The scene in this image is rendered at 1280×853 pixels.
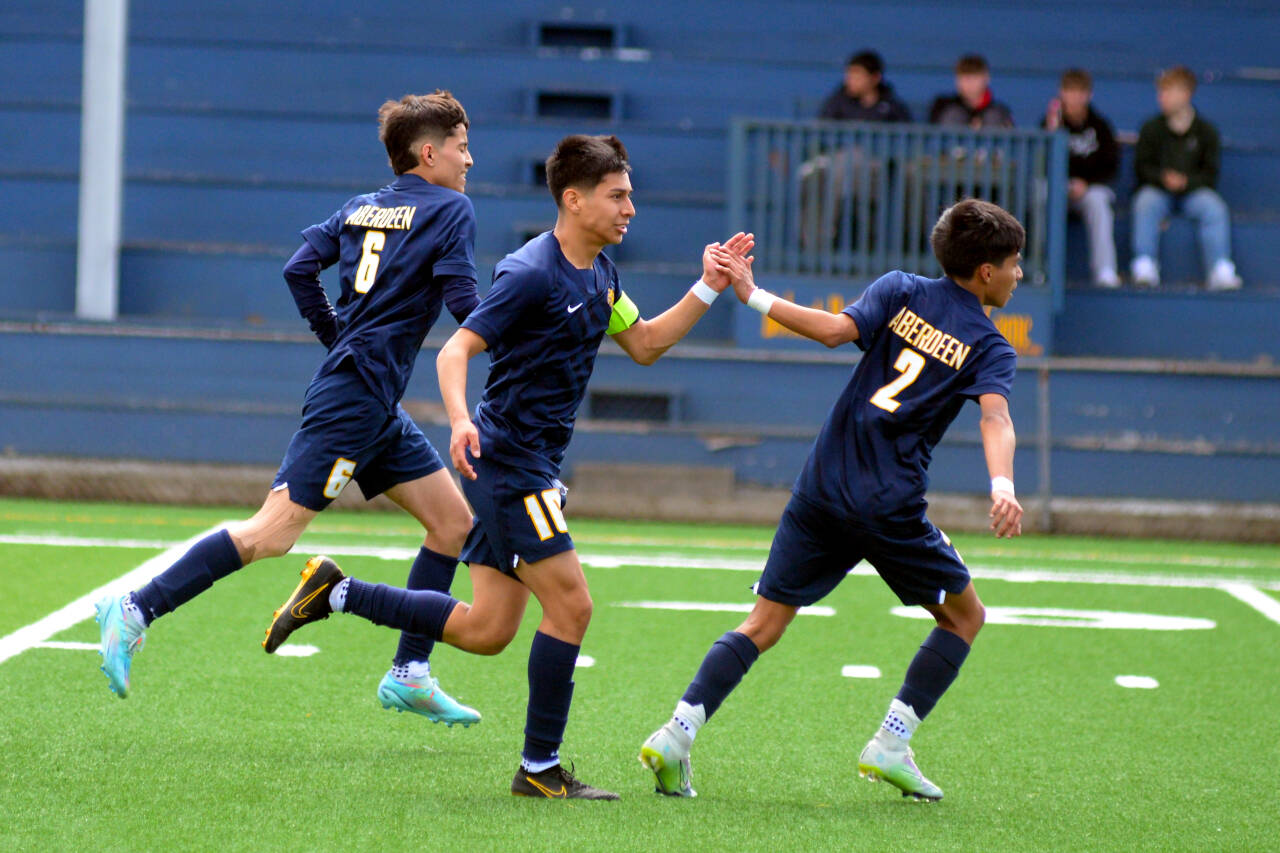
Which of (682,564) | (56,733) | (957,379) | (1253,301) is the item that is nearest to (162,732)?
(56,733)

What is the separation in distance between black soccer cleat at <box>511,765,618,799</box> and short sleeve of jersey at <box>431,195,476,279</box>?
151 centimetres

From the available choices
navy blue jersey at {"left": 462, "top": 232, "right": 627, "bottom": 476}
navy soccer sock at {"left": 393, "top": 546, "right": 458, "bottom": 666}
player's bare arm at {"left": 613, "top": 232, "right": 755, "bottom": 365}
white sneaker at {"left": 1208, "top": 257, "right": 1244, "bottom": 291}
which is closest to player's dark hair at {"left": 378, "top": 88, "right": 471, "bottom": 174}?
navy blue jersey at {"left": 462, "top": 232, "right": 627, "bottom": 476}

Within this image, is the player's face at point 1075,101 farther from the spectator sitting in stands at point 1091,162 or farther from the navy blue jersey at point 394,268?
the navy blue jersey at point 394,268

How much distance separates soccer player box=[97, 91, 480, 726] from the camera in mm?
4715

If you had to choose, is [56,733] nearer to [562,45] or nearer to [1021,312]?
[1021,312]

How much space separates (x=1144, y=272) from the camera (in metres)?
12.2

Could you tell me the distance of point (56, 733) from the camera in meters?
4.66

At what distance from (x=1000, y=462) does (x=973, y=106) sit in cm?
864

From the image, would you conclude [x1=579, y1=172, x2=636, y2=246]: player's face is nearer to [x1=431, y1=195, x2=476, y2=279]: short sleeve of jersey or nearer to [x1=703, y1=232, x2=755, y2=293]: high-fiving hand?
[x1=703, y1=232, x2=755, y2=293]: high-fiving hand

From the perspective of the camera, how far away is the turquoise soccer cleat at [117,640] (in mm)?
4426

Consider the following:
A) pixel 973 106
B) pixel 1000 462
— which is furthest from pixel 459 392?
pixel 973 106

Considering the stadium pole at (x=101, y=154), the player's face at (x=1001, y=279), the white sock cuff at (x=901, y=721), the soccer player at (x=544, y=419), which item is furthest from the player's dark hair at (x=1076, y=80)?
the white sock cuff at (x=901, y=721)

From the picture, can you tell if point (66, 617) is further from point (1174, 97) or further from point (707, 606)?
point (1174, 97)

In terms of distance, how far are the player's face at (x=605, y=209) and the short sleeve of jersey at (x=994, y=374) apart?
3.55ft
